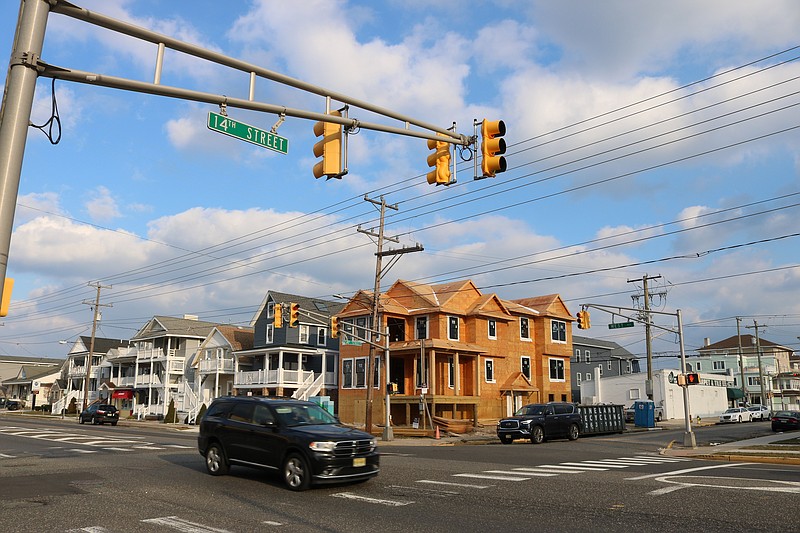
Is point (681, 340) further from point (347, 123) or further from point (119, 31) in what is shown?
point (119, 31)

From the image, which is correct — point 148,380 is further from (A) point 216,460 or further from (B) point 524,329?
(A) point 216,460

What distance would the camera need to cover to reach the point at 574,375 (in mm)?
81875

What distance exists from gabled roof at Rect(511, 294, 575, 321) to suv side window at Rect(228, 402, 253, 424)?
3928cm

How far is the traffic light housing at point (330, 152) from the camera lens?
36.1 feet

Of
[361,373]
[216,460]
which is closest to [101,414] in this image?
[361,373]

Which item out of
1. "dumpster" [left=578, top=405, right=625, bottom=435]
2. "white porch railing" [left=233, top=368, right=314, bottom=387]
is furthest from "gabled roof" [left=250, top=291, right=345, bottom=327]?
"dumpster" [left=578, top=405, right=625, bottom=435]

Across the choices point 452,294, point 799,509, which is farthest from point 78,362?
point 799,509

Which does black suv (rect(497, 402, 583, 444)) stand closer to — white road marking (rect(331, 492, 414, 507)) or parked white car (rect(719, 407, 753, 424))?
white road marking (rect(331, 492, 414, 507))

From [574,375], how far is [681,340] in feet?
182

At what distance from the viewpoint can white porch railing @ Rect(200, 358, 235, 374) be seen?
191ft

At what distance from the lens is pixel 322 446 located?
1226 cm

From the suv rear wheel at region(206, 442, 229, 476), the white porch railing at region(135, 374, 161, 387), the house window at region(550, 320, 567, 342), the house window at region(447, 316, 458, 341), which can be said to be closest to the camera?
the suv rear wheel at region(206, 442, 229, 476)

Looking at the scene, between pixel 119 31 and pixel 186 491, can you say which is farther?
pixel 186 491

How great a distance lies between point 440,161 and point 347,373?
37.6 meters
